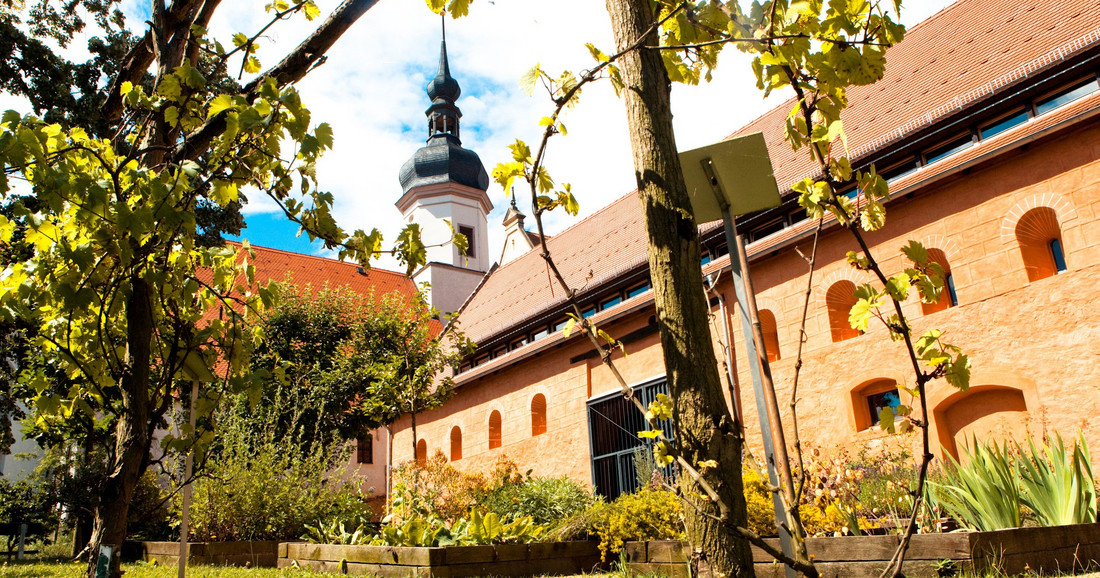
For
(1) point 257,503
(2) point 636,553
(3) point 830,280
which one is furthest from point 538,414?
(2) point 636,553

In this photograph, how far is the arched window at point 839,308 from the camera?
38.2ft

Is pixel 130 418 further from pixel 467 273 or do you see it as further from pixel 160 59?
pixel 467 273

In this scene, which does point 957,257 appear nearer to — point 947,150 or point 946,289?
point 946,289

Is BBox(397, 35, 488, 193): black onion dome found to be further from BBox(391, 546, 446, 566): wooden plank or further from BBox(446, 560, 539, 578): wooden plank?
BBox(391, 546, 446, 566): wooden plank

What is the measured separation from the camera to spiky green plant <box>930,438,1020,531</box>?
5836mm

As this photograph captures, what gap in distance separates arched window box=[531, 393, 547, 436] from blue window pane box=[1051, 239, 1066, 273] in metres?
10.6

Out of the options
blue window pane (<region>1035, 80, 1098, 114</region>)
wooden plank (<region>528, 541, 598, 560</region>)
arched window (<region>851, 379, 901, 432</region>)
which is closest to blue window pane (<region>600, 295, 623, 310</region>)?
arched window (<region>851, 379, 901, 432</region>)

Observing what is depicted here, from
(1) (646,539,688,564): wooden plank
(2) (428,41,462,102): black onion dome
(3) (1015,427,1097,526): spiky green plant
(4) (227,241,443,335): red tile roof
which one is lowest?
(1) (646,539,688,564): wooden plank

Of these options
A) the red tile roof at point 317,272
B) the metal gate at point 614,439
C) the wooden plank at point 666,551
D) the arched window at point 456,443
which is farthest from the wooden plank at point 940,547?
the red tile roof at point 317,272

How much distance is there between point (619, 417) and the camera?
49.6 feet

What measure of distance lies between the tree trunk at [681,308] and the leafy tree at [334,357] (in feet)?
38.7

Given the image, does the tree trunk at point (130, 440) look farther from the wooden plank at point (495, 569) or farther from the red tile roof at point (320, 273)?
the red tile roof at point (320, 273)

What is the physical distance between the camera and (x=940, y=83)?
11.9 meters

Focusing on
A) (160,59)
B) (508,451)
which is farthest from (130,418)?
(508,451)
